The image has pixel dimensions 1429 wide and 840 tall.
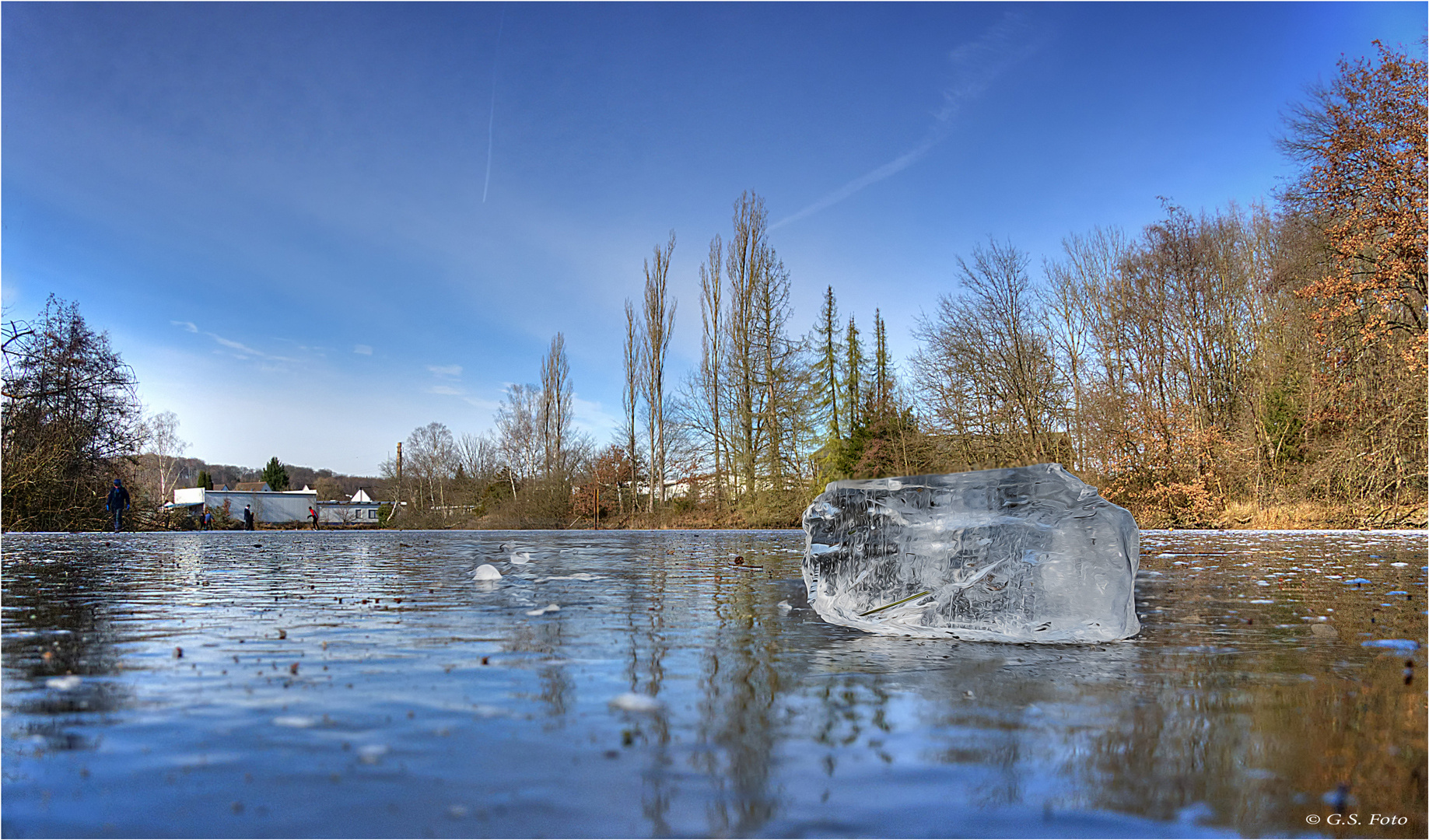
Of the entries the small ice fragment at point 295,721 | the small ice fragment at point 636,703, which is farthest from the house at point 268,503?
the small ice fragment at point 636,703

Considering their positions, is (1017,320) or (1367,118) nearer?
(1367,118)

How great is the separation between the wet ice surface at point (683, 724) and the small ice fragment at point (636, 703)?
1 centimetres

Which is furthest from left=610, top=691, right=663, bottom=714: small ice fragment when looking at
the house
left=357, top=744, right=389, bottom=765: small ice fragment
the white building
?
the white building

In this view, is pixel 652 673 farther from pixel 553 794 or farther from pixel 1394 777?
pixel 1394 777

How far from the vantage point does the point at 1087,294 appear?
77.1ft

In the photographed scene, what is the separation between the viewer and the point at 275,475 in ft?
281

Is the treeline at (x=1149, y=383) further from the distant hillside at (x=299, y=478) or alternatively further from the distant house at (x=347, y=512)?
the distant hillside at (x=299, y=478)

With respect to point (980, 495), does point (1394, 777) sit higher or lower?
lower

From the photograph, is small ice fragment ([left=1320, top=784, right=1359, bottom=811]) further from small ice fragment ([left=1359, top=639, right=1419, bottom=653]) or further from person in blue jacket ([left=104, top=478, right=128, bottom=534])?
person in blue jacket ([left=104, top=478, right=128, bottom=534])

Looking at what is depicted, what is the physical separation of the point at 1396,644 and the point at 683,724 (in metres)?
3.27

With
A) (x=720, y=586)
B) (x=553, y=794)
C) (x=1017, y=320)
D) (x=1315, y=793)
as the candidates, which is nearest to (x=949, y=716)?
(x=1315, y=793)

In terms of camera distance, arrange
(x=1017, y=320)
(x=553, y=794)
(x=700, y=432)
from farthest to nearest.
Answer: (x=700, y=432) → (x=1017, y=320) → (x=553, y=794)

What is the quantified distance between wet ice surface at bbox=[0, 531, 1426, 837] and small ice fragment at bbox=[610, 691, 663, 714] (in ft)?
0.04

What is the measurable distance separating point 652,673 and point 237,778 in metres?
1.31
